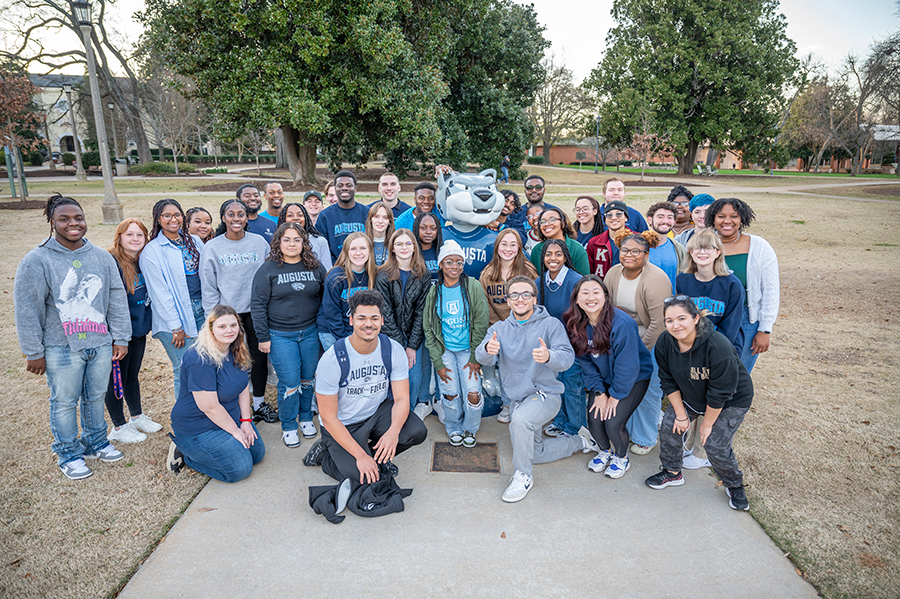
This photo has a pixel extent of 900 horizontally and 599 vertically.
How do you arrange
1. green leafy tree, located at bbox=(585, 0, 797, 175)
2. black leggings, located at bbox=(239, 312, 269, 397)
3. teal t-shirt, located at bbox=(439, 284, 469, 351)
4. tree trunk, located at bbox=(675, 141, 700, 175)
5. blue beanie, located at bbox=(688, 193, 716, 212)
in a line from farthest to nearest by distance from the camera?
tree trunk, located at bbox=(675, 141, 700, 175), green leafy tree, located at bbox=(585, 0, 797, 175), blue beanie, located at bbox=(688, 193, 716, 212), black leggings, located at bbox=(239, 312, 269, 397), teal t-shirt, located at bbox=(439, 284, 469, 351)

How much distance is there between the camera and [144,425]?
186 inches

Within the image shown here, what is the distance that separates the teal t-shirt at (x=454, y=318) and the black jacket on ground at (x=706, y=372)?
1.53 meters

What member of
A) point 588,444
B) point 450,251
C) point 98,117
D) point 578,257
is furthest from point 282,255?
point 98,117

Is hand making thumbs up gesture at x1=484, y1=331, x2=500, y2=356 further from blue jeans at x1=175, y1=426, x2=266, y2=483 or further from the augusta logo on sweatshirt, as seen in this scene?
the augusta logo on sweatshirt

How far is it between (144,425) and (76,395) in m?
0.88

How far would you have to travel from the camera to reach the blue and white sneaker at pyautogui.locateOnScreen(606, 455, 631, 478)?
4.01 m

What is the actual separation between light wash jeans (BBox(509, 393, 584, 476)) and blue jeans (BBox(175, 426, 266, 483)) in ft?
6.62

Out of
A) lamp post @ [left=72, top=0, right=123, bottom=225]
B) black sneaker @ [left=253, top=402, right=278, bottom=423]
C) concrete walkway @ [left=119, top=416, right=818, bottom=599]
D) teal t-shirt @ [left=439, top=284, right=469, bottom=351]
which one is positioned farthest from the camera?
lamp post @ [left=72, top=0, right=123, bottom=225]

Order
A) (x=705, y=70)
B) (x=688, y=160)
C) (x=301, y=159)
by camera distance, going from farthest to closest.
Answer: (x=688, y=160), (x=705, y=70), (x=301, y=159)

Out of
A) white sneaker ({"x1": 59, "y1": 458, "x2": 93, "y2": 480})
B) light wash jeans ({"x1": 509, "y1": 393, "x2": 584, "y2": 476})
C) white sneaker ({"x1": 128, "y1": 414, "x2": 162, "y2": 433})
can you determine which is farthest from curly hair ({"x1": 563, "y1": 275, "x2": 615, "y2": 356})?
white sneaker ({"x1": 59, "y1": 458, "x2": 93, "y2": 480})

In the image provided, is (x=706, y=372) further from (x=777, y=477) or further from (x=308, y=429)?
(x=308, y=429)

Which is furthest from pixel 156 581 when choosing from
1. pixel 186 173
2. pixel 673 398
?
pixel 186 173

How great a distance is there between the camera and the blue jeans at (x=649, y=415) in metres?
4.34

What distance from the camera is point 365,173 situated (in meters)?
31.7
